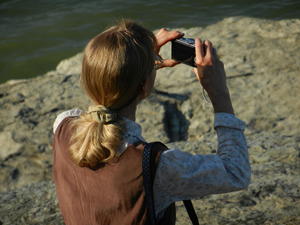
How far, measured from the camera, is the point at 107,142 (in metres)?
1.42

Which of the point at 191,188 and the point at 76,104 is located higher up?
the point at 191,188

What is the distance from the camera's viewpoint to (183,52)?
1.75 m

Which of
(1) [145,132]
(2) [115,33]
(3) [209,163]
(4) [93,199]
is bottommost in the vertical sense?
(1) [145,132]

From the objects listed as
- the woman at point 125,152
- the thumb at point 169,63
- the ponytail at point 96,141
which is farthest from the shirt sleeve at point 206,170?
the thumb at point 169,63

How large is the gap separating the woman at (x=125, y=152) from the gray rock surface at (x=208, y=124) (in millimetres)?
932

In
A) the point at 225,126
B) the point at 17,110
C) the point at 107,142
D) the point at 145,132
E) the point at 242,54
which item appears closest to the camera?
the point at 107,142

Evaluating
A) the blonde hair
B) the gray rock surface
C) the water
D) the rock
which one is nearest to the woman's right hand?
the blonde hair

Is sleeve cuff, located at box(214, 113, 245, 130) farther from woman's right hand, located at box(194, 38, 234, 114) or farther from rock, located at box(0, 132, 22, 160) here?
rock, located at box(0, 132, 22, 160)

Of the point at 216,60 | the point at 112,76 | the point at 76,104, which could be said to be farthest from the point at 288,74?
the point at 112,76

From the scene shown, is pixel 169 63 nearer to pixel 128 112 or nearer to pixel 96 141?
pixel 128 112

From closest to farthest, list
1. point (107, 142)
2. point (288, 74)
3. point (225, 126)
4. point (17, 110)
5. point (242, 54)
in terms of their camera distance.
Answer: point (107, 142) < point (225, 126) < point (17, 110) < point (288, 74) < point (242, 54)

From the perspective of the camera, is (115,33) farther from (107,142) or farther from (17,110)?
(17,110)

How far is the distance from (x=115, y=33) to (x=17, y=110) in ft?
7.97

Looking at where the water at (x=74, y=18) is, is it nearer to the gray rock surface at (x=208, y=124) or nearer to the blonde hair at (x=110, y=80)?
the gray rock surface at (x=208, y=124)
